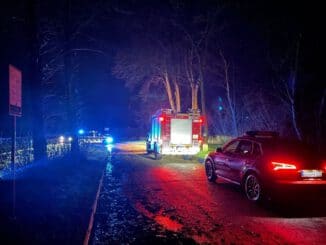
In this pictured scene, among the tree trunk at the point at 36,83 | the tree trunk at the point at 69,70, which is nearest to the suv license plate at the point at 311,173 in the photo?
the tree trunk at the point at 36,83

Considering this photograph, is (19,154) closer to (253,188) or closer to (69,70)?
(69,70)

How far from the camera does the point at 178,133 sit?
22.5 meters

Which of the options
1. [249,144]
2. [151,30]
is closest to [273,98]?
[151,30]

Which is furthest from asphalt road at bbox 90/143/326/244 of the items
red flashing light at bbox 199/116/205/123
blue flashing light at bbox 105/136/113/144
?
blue flashing light at bbox 105/136/113/144

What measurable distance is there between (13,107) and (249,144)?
6.37m

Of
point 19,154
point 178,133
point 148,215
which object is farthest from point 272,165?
point 19,154

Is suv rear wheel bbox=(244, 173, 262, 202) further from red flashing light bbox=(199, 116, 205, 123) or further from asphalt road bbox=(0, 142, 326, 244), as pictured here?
red flashing light bbox=(199, 116, 205, 123)

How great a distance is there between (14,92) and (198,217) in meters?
4.53

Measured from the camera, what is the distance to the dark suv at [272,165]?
9.51m

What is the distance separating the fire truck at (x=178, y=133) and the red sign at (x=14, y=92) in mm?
14561

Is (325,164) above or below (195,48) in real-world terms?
below

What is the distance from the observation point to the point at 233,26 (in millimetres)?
29188

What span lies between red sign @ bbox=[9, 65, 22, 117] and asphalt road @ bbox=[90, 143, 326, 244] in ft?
8.89

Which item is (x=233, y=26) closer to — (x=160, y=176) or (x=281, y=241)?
(x=160, y=176)
